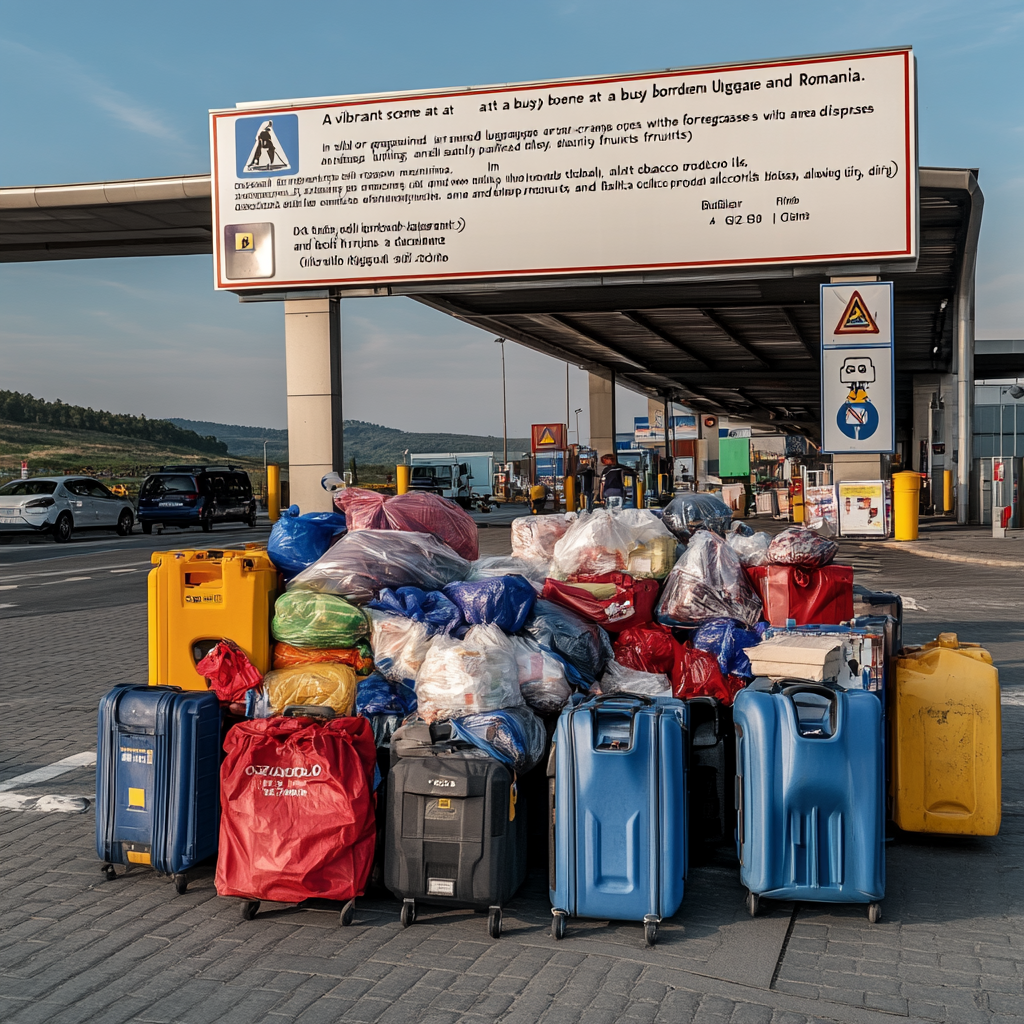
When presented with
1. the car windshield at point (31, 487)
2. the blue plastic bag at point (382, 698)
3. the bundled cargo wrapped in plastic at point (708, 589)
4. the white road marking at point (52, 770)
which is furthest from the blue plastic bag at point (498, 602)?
the car windshield at point (31, 487)

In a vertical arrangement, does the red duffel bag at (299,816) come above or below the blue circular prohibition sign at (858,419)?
below

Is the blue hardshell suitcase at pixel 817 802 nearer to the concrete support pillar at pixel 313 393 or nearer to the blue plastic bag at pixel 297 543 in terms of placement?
the blue plastic bag at pixel 297 543

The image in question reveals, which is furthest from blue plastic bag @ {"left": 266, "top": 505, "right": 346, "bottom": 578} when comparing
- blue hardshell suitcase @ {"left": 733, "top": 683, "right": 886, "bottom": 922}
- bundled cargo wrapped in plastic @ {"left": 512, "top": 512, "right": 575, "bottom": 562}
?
blue hardshell suitcase @ {"left": 733, "top": 683, "right": 886, "bottom": 922}

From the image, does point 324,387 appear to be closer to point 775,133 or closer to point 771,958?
point 775,133

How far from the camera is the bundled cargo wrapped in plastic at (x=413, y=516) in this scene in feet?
21.6

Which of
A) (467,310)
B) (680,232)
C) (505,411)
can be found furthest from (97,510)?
(505,411)

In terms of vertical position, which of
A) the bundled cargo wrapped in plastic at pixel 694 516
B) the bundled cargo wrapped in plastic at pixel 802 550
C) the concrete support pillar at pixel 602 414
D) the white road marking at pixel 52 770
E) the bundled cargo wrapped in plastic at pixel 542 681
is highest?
the concrete support pillar at pixel 602 414

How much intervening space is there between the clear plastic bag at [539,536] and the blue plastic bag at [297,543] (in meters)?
1.93

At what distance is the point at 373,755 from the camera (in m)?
4.34

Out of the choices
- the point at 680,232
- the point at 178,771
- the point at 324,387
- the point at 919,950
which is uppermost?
the point at 680,232

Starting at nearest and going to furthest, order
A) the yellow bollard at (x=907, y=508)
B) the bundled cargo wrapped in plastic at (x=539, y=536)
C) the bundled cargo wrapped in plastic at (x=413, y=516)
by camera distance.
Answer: the bundled cargo wrapped in plastic at (x=413, y=516) → the bundled cargo wrapped in plastic at (x=539, y=536) → the yellow bollard at (x=907, y=508)

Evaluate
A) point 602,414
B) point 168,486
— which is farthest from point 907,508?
point 168,486

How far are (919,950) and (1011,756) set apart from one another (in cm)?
281

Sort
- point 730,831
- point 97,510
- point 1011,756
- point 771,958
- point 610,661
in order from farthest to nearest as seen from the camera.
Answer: point 97,510 < point 1011,756 < point 610,661 < point 730,831 < point 771,958
